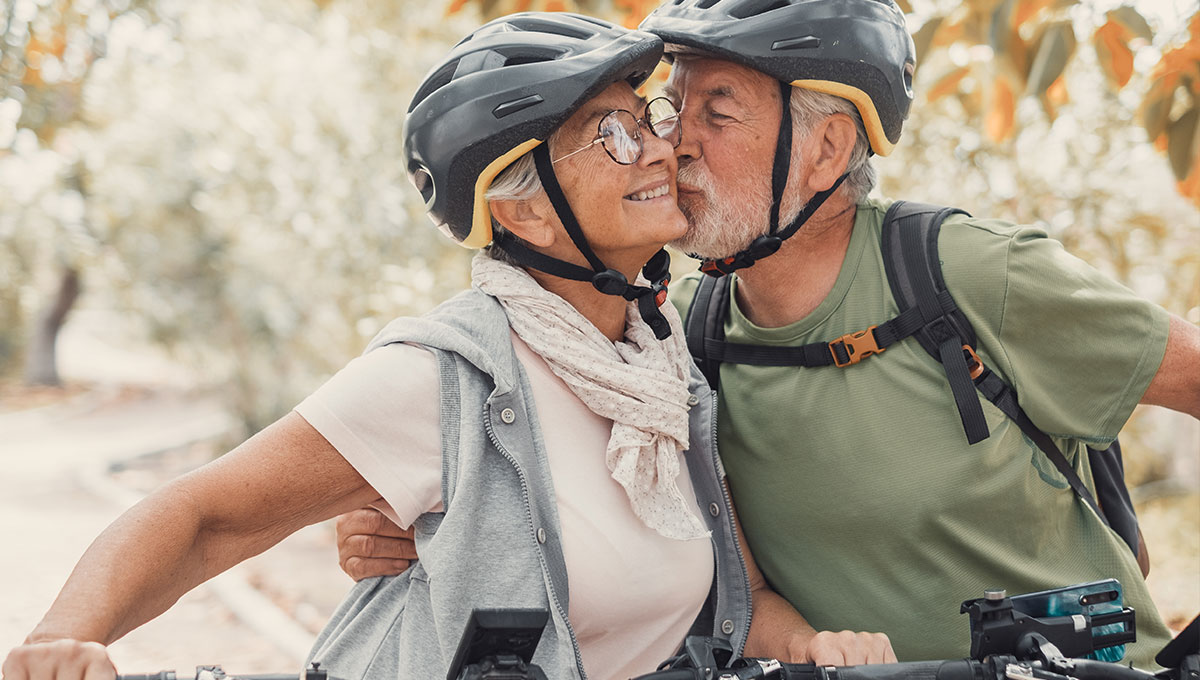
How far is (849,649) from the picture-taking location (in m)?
2.80

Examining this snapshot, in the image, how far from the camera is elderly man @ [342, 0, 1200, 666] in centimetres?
309

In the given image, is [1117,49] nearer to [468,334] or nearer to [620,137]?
[620,137]

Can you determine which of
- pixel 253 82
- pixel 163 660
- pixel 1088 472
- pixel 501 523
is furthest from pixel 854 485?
pixel 253 82

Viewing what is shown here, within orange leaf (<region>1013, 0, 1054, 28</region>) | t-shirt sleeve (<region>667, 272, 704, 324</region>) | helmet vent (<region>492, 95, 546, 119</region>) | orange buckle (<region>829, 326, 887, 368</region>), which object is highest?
orange leaf (<region>1013, 0, 1054, 28</region>)

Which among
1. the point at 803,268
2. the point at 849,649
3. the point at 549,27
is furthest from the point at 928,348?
the point at 549,27

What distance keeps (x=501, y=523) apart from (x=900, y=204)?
1609 mm

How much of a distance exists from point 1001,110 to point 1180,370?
1.93m

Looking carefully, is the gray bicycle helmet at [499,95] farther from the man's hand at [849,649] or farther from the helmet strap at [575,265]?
the man's hand at [849,649]

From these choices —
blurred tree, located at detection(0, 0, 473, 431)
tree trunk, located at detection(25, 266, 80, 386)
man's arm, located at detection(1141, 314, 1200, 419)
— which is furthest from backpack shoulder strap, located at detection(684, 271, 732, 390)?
tree trunk, located at detection(25, 266, 80, 386)

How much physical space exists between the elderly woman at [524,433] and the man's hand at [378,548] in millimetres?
48

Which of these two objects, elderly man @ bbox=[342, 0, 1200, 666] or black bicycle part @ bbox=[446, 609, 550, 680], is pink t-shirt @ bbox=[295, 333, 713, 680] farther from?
black bicycle part @ bbox=[446, 609, 550, 680]

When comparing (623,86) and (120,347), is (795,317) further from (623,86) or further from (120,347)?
(120,347)

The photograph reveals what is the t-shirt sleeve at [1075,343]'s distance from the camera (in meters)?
3.05

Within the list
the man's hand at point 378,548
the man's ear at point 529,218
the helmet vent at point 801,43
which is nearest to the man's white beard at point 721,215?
the helmet vent at point 801,43
